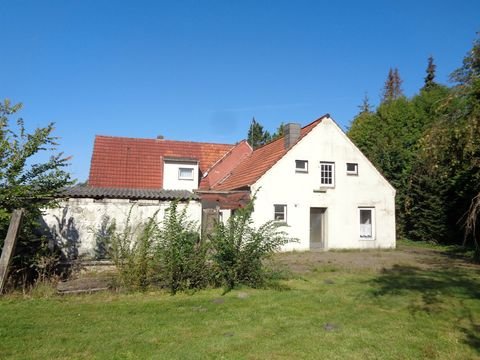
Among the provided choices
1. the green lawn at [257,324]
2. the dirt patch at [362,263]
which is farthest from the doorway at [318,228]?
the green lawn at [257,324]

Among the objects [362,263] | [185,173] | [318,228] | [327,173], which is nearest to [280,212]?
[318,228]

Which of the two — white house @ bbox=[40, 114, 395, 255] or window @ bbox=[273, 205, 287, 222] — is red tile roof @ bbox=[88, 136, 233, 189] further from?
window @ bbox=[273, 205, 287, 222]

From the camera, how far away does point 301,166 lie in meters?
20.8

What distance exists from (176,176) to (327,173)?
10402 mm

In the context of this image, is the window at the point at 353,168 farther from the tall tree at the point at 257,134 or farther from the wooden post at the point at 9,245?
the tall tree at the point at 257,134

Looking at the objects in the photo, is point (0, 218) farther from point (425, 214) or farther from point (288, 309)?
point (425, 214)

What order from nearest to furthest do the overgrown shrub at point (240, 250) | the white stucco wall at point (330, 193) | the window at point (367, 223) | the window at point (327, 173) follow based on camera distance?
1. the overgrown shrub at point (240, 250)
2. the white stucco wall at point (330, 193)
3. the window at point (327, 173)
4. the window at point (367, 223)

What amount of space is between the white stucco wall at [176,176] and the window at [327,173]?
904cm

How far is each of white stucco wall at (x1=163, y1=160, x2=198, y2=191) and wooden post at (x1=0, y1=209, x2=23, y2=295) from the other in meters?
16.6

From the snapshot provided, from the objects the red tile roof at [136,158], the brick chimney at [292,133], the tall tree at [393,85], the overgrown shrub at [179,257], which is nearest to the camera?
the overgrown shrub at [179,257]

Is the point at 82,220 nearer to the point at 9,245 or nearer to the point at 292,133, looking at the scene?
the point at 9,245

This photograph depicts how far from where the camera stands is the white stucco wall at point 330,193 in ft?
65.3

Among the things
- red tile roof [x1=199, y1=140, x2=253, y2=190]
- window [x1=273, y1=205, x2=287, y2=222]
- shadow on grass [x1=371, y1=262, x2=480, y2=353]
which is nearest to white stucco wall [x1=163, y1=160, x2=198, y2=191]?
red tile roof [x1=199, y1=140, x2=253, y2=190]

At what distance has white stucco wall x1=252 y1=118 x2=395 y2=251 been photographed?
65.3 feet
